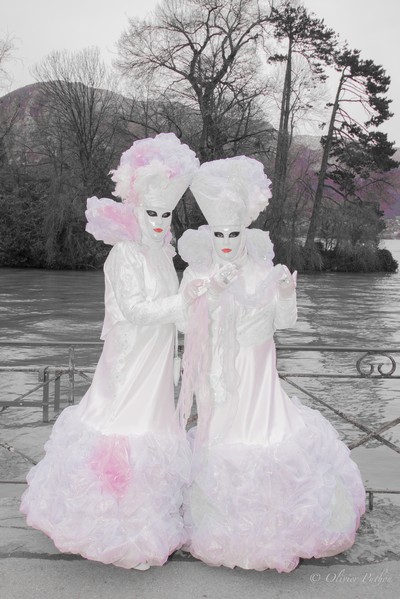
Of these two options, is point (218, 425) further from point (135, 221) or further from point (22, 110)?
point (22, 110)

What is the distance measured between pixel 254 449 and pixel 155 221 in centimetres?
107

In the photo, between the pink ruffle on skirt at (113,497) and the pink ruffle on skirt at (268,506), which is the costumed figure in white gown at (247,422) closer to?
the pink ruffle on skirt at (268,506)

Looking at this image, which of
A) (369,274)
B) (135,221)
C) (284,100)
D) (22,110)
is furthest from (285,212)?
(135,221)

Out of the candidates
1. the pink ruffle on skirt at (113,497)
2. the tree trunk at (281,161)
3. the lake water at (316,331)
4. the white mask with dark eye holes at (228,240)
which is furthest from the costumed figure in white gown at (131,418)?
→ the tree trunk at (281,161)

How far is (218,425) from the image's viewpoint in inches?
109

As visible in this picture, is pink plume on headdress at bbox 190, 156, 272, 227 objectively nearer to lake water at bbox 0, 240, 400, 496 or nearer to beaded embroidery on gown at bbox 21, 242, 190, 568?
beaded embroidery on gown at bbox 21, 242, 190, 568

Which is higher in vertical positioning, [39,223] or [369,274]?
[39,223]

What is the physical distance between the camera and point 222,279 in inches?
103

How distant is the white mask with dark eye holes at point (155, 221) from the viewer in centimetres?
286

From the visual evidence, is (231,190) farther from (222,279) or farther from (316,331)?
(316,331)

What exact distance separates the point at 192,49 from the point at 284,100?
534 cm

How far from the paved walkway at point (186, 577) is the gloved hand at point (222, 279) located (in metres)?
1.15

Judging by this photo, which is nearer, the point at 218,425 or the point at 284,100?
the point at 218,425

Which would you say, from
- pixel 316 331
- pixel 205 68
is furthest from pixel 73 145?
pixel 316 331
